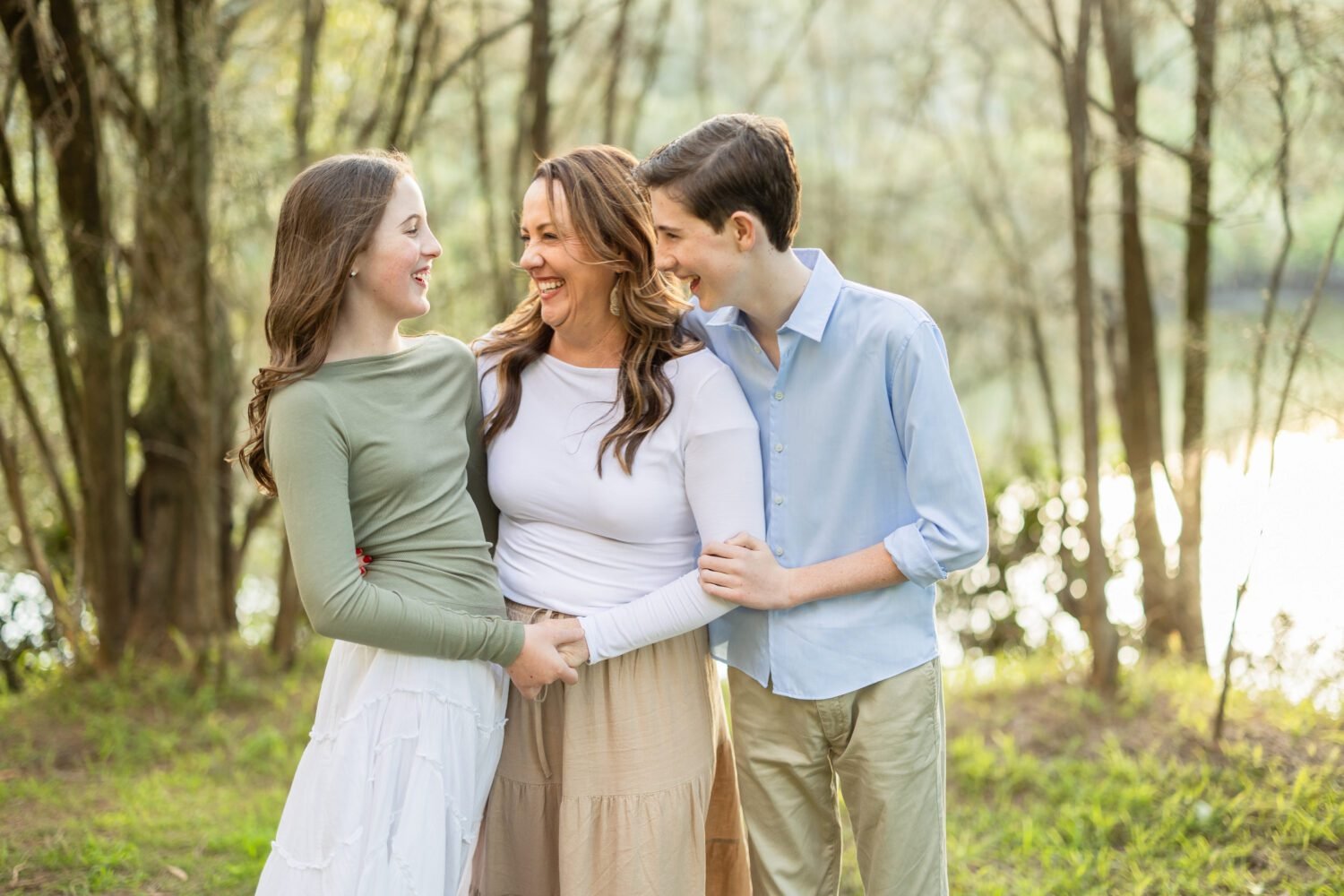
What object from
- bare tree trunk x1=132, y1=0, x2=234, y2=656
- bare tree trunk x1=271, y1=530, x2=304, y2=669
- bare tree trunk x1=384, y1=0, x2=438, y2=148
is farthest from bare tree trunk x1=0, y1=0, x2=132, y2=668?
bare tree trunk x1=384, y1=0, x2=438, y2=148

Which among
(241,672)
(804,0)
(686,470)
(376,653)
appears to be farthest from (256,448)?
(804,0)

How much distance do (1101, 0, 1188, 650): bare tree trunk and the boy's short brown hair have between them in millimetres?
3089

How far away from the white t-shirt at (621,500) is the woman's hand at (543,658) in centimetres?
4

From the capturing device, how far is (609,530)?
2051 millimetres

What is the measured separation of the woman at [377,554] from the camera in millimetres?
1823

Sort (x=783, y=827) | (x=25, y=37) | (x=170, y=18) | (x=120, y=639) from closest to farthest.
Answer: (x=783, y=827) < (x=25, y=37) < (x=170, y=18) < (x=120, y=639)

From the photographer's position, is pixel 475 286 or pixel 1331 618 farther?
pixel 475 286

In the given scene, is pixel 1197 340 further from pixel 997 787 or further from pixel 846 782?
pixel 846 782

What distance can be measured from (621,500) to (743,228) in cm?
50

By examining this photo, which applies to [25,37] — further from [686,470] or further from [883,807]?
[883,807]

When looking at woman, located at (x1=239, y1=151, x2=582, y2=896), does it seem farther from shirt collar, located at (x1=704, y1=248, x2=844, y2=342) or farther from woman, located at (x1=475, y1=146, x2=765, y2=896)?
shirt collar, located at (x1=704, y1=248, x2=844, y2=342)

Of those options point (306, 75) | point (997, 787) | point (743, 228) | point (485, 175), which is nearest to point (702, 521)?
point (743, 228)

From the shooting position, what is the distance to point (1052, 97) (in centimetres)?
687

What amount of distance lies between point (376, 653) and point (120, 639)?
11.7 feet
